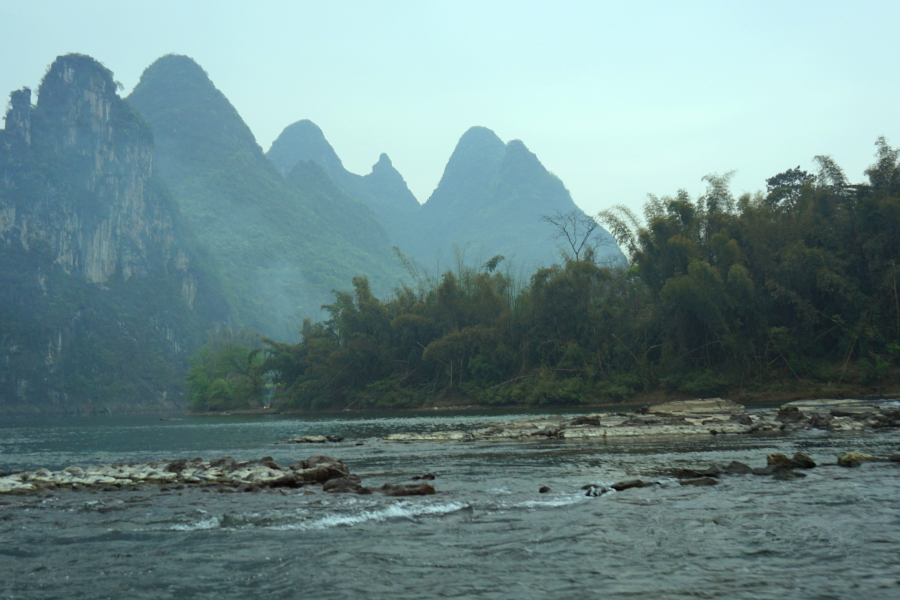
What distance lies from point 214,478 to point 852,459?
40.8 ft

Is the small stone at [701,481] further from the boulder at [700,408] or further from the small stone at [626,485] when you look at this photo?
the boulder at [700,408]

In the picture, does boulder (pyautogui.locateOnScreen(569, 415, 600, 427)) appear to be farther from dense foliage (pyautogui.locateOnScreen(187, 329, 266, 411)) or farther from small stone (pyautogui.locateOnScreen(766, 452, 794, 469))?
dense foliage (pyautogui.locateOnScreen(187, 329, 266, 411))

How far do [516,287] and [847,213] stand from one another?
76.7ft

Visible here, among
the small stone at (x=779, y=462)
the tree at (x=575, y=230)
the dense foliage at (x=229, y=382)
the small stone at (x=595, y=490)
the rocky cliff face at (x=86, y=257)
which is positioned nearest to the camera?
the small stone at (x=595, y=490)

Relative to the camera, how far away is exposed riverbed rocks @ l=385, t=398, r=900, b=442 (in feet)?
63.6

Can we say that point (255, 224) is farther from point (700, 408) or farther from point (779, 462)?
point (779, 462)

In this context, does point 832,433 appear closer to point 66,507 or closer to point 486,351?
point 66,507

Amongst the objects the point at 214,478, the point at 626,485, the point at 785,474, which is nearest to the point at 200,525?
the point at 214,478

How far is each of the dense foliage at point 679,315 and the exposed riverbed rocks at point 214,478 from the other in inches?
1045

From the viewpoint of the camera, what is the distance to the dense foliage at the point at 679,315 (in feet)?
105

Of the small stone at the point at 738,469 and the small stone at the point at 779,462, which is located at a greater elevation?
the small stone at the point at 779,462

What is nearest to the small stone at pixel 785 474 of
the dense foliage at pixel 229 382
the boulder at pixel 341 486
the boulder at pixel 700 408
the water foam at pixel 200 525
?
the boulder at pixel 341 486

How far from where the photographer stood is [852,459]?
1176 cm

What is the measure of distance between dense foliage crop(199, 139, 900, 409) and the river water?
75.5 feet
